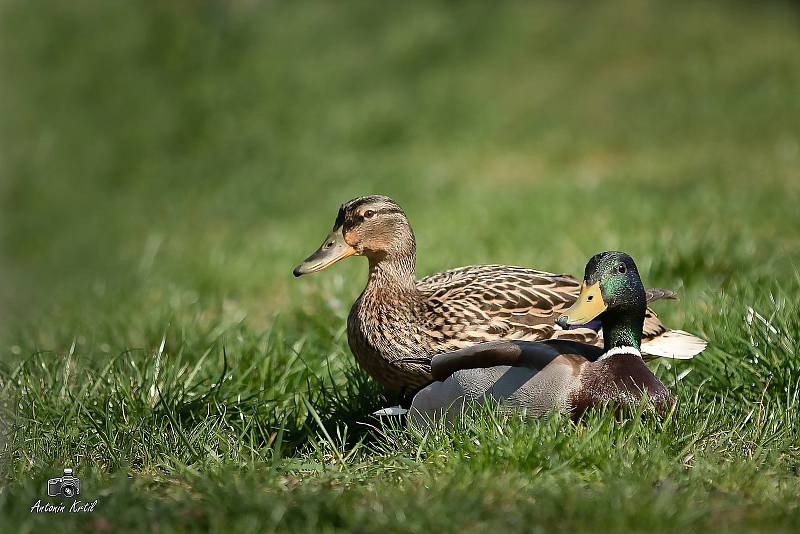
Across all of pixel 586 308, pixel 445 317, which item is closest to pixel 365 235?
pixel 445 317

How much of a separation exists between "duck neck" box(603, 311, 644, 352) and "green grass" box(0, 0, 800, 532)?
32 cm

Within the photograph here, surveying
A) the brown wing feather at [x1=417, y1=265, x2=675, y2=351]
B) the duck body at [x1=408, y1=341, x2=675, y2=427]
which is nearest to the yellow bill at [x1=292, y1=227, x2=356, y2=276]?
the brown wing feather at [x1=417, y1=265, x2=675, y2=351]

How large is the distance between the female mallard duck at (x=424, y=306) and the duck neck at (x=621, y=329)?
0.85 ft

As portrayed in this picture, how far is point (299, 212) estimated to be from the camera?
9.35 m

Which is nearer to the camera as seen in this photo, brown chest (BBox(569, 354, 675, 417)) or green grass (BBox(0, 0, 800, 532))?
green grass (BBox(0, 0, 800, 532))

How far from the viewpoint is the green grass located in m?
3.36

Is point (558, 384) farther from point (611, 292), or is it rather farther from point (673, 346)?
point (673, 346)

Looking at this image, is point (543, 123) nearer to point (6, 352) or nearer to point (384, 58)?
point (384, 58)

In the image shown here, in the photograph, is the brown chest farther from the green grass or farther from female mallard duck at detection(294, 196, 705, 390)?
female mallard duck at detection(294, 196, 705, 390)

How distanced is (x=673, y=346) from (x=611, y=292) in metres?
0.47

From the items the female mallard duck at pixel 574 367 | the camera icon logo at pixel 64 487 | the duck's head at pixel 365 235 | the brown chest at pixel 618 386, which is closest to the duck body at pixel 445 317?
the duck's head at pixel 365 235

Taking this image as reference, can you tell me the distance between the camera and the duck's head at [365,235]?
14.8 feet

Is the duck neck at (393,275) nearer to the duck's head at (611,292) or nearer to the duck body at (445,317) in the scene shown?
the duck body at (445,317)

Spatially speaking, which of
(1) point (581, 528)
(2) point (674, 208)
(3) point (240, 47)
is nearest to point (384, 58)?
(3) point (240, 47)
